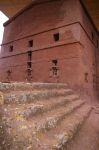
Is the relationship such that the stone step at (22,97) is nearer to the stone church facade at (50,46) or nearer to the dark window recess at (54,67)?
the stone church facade at (50,46)

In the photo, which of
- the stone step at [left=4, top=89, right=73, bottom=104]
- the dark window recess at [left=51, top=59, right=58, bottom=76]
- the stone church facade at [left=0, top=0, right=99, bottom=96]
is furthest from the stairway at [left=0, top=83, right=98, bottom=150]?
the dark window recess at [left=51, top=59, right=58, bottom=76]

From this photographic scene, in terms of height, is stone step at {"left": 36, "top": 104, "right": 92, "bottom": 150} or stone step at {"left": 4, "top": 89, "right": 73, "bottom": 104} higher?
stone step at {"left": 4, "top": 89, "right": 73, "bottom": 104}

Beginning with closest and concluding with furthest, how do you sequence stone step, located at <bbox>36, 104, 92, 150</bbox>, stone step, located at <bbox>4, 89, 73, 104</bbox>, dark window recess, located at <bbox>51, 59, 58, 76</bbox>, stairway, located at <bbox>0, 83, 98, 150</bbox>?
stairway, located at <bbox>0, 83, 98, 150</bbox>
stone step, located at <bbox>36, 104, 92, 150</bbox>
stone step, located at <bbox>4, 89, 73, 104</bbox>
dark window recess, located at <bbox>51, 59, 58, 76</bbox>

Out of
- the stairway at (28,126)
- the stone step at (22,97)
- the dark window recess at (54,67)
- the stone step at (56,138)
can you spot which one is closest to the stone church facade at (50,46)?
the dark window recess at (54,67)

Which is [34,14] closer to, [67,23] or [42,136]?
[67,23]

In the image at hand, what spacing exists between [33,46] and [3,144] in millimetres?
12062

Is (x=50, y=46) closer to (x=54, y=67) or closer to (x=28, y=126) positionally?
(x=54, y=67)

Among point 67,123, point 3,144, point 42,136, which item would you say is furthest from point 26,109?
point 67,123

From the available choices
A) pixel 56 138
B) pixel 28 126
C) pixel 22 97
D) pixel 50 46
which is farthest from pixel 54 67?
pixel 28 126

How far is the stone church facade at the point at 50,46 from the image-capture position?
11.3 meters

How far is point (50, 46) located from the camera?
1243 centimetres

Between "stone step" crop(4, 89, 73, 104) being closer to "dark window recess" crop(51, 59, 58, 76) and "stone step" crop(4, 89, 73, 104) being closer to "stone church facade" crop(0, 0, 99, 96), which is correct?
"stone church facade" crop(0, 0, 99, 96)

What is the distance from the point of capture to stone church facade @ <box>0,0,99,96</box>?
11266mm

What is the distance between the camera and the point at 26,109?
2.99 metres
